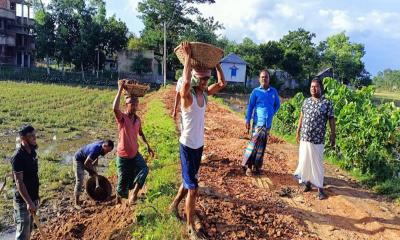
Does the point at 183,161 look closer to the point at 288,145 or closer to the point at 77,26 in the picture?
the point at 288,145

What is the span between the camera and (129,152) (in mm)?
5891

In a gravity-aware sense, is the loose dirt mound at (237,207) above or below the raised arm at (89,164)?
below

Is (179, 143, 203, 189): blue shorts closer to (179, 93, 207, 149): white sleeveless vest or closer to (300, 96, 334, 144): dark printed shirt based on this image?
(179, 93, 207, 149): white sleeveless vest

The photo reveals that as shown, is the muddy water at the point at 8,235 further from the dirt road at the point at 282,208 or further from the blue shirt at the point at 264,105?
the blue shirt at the point at 264,105

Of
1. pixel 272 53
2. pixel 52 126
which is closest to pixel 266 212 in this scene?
pixel 52 126

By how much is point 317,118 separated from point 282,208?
4.97ft

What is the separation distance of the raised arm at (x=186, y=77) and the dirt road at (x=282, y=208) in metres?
1.72

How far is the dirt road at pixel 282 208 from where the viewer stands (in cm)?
529

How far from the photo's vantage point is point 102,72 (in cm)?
4944

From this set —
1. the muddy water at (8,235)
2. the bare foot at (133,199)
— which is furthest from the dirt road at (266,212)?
the muddy water at (8,235)

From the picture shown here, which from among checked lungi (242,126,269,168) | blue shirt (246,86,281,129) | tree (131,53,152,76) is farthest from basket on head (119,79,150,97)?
tree (131,53,152,76)

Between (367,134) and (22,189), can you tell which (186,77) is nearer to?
(22,189)

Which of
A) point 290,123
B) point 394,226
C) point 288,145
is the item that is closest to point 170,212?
point 394,226

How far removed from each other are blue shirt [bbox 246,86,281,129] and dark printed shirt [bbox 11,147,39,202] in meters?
3.67
